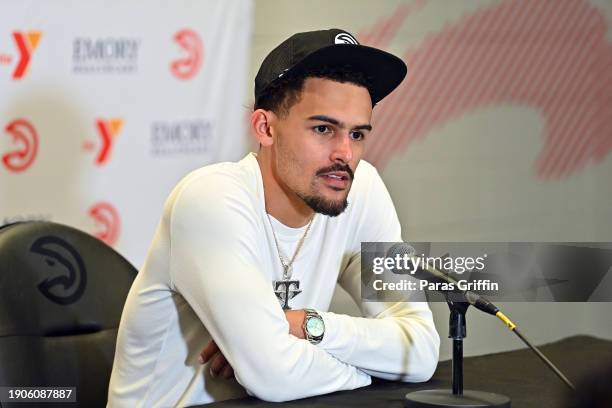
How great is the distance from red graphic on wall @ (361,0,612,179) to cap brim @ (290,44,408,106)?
1.99 meters

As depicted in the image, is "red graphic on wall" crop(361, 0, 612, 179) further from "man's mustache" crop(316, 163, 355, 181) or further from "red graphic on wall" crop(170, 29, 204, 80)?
"man's mustache" crop(316, 163, 355, 181)

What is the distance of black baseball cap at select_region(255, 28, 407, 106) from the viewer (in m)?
2.24

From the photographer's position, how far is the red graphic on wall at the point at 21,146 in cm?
337

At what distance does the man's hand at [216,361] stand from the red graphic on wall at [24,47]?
1664 mm

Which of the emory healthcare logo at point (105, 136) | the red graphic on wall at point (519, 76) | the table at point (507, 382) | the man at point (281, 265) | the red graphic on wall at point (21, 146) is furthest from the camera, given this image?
the red graphic on wall at point (519, 76)

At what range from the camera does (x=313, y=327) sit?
2.09 meters

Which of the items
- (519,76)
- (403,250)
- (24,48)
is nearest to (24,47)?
(24,48)

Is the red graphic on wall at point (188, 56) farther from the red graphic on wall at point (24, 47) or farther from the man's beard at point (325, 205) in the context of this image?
the man's beard at point (325, 205)

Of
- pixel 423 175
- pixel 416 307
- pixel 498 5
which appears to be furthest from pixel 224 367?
pixel 498 5

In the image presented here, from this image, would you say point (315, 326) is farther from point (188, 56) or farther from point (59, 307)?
point (188, 56)

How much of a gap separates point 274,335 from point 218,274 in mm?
188

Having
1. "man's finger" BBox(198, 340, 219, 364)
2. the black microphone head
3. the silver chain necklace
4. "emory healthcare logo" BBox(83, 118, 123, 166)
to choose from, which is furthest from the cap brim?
"emory healthcare logo" BBox(83, 118, 123, 166)

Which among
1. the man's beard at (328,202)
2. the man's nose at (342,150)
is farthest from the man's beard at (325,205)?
the man's nose at (342,150)

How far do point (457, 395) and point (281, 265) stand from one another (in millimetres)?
637
